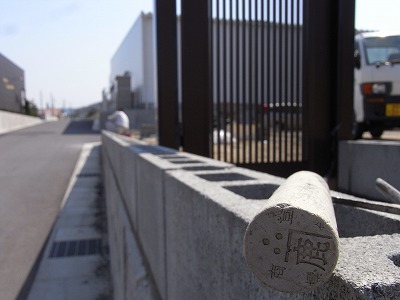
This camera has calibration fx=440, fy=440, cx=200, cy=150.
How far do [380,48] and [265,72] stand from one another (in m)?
4.76

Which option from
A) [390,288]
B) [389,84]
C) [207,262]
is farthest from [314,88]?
[390,288]

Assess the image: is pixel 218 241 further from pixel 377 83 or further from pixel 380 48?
pixel 380 48

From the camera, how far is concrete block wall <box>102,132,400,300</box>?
1.13 meters

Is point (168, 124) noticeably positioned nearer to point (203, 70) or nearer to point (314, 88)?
point (203, 70)

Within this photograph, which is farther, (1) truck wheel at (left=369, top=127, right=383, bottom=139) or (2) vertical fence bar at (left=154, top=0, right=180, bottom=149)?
(1) truck wheel at (left=369, top=127, right=383, bottom=139)

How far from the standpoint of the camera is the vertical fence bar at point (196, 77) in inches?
233

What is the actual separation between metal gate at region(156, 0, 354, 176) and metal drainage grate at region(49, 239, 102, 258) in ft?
8.45

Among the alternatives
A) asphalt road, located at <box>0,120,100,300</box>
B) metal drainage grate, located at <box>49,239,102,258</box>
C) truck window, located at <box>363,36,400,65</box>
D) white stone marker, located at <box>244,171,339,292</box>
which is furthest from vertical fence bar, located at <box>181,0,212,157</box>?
truck window, located at <box>363,36,400,65</box>

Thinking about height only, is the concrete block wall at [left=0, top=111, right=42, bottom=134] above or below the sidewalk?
above

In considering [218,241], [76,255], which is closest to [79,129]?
[76,255]

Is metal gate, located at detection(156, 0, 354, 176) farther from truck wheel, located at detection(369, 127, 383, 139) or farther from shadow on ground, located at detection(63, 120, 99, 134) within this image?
shadow on ground, located at detection(63, 120, 99, 134)

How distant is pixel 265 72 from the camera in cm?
637

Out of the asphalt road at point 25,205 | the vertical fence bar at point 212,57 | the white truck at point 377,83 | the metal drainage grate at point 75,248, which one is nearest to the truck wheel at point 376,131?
the white truck at point 377,83

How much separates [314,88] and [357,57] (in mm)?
4203
